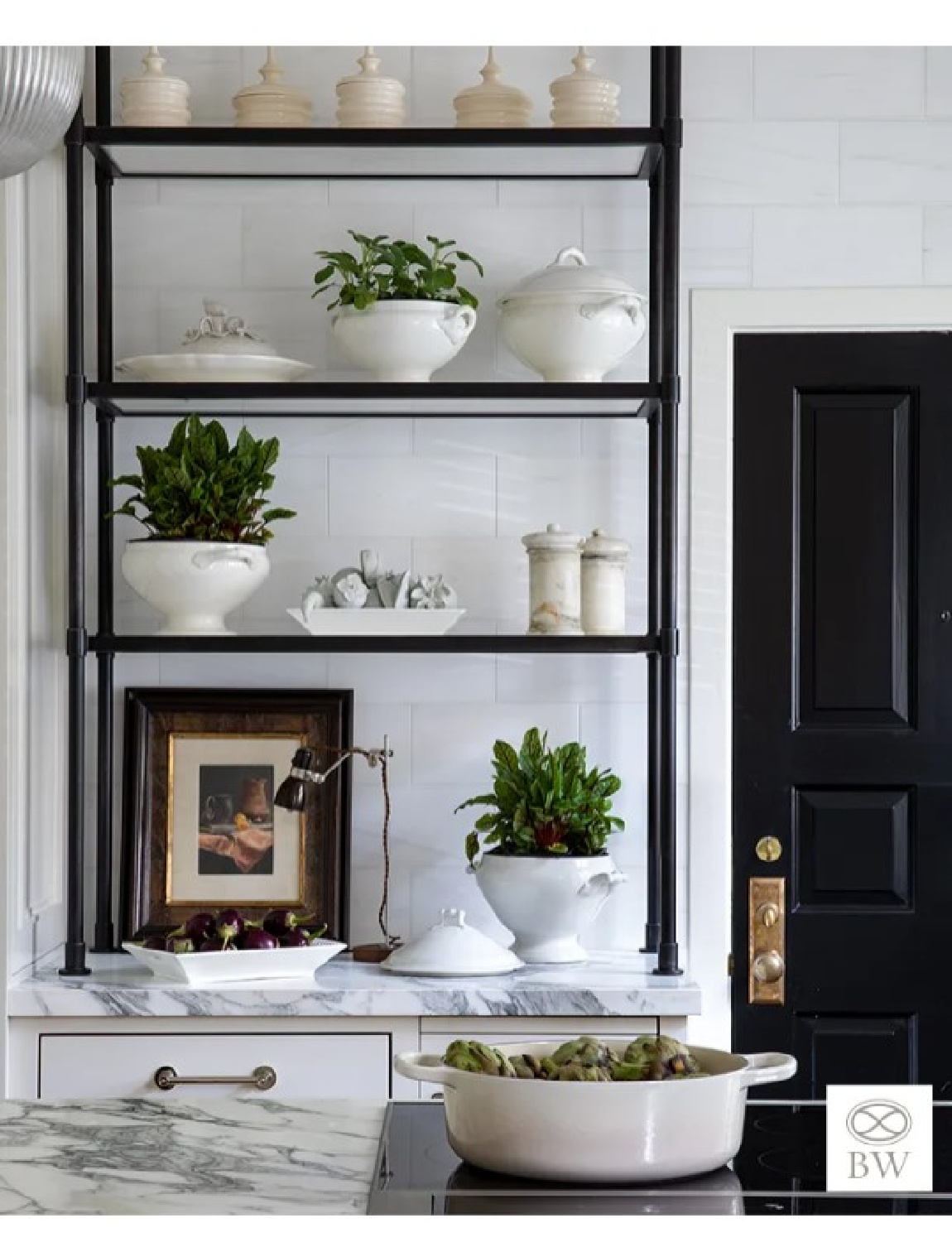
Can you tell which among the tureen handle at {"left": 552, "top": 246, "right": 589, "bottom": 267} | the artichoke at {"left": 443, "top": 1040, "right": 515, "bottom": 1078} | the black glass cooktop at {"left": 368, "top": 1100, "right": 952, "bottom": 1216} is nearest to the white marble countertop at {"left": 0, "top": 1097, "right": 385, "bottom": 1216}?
the black glass cooktop at {"left": 368, "top": 1100, "right": 952, "bottom": 1216}

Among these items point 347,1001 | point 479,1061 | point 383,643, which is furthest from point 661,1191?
point 383,643

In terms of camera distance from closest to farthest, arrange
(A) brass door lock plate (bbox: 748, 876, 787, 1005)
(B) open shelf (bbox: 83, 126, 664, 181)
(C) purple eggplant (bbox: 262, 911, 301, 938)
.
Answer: (C) purple eggplant (bbox: 262, 911, 301, 938) → (B) open shelf (bbox: 83, 126, 664, 181) → (A) brass door lock plate (bbox: 748, 876, 787, 1005)

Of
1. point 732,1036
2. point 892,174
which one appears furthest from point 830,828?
point 892,174

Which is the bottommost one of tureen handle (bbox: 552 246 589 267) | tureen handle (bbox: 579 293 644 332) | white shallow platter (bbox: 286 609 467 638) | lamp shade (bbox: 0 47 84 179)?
white shallow platter (bbox: 286 609 467 638)

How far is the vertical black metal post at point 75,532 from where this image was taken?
2936mm

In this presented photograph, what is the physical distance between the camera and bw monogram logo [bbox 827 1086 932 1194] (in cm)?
149

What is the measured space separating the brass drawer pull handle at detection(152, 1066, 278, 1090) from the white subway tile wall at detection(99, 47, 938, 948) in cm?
60

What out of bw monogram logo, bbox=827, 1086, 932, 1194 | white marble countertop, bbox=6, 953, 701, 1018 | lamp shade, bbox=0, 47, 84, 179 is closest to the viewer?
lamp shade, bbox=0, 47, 84, 179

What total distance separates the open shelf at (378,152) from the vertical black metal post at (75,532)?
12 centimetres

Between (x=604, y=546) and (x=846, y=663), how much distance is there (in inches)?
24.2

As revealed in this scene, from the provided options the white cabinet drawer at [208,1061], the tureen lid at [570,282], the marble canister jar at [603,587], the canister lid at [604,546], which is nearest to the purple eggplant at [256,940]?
the white cabinet drawer at [208,1061]

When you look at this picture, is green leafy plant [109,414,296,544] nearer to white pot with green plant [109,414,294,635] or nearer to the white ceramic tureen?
white pot with green plant [109,414,294,635]

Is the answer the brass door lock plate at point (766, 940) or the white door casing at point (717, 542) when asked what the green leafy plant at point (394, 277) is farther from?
the brass door lock plate at point (766, 940)
